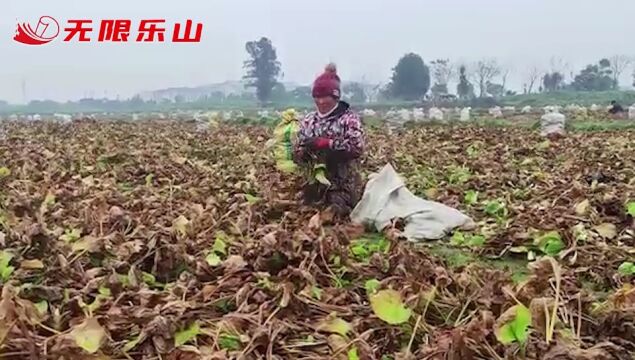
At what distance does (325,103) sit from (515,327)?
2626mm

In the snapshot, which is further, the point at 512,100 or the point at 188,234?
the point at 512,100

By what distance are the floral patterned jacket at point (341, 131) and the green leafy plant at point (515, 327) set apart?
241cm

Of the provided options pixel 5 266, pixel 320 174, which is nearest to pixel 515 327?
pixel 5 266

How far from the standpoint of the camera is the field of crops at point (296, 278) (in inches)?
76.3

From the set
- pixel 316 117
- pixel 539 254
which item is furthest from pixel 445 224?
pixel 316 117

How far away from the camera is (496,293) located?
2.21 meters

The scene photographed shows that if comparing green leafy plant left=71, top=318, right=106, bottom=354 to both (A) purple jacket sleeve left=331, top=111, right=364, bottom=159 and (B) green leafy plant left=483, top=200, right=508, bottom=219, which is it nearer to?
(A) purple jacket sleeve left=331, top=111, right=364, bottom=159

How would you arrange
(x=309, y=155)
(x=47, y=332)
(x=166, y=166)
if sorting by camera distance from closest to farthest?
(x=47, y=332), (x=309, y=155), (x=166, y=166)

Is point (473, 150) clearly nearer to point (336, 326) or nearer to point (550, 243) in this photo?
point (550, 243)

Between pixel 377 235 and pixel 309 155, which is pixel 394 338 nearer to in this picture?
pixel 377 235

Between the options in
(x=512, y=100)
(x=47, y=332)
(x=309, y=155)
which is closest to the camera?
(x=47, y=332)

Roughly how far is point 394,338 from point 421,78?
37.1 m

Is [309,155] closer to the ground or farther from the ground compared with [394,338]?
farther from the ground

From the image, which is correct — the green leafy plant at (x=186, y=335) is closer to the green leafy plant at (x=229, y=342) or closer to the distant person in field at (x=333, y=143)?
the green leafy plant at (x=229, y=342)
